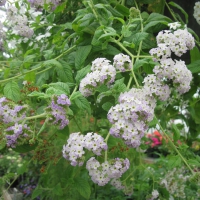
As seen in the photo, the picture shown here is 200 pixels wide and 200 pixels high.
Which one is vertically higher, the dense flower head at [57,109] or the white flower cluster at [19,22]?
the dense flower head at [57,109]

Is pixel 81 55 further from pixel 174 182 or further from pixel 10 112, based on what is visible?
pixel 174 182

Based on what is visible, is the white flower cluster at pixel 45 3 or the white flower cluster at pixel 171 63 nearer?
the white flower cluster at pixel 171 63

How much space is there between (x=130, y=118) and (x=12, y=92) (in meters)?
0.33

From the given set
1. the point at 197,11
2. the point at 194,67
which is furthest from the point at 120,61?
the point at 197,11

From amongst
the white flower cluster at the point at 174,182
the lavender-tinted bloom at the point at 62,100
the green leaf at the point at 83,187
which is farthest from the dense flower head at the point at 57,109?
the white flower cluster at the point at 174,182

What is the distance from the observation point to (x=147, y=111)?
0.69 meters

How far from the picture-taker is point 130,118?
68 centimetres

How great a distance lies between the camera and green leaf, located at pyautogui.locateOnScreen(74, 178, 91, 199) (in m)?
1.06

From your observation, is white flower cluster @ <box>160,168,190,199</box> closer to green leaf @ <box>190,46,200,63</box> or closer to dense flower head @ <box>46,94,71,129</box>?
green leaf @ <box>190,46,200,63</box>

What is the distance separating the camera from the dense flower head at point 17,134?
758mm

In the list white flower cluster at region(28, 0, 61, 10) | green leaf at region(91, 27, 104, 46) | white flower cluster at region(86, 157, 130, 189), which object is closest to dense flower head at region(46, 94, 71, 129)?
white flower cluster at region(86, 157, 130, 189)

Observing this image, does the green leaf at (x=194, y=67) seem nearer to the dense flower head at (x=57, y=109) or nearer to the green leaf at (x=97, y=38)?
the green leaf at (x=97, y=38)

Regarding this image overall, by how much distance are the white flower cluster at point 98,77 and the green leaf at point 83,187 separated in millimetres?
409

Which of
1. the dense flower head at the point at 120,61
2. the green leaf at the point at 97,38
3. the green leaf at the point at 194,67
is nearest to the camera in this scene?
the dense flower head at the point at 120,61
